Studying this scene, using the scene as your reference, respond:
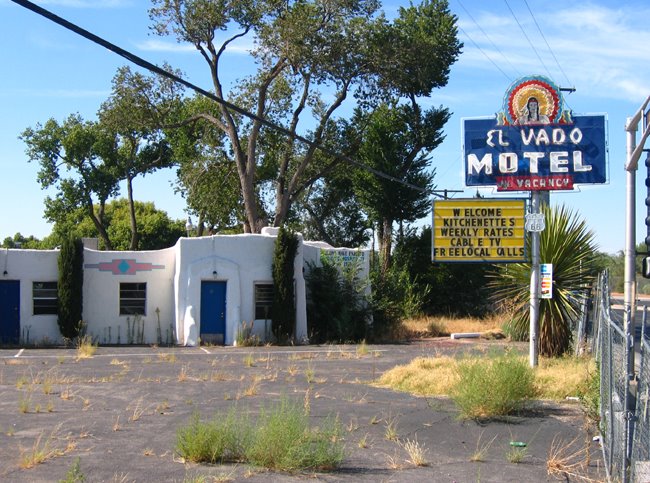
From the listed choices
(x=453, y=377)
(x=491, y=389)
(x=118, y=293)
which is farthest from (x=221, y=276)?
(x=491, y=389)

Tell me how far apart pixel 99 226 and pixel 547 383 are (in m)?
42.6

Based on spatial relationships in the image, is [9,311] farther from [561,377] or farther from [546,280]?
[561,377]

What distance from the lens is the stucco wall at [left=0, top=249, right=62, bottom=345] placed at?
26766 millimetres

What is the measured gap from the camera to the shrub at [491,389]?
12055 millimetres

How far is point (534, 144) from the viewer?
17.9 metres

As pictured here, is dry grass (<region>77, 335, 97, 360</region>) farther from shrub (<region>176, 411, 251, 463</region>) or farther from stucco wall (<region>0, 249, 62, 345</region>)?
shrub (<region>176, 411, 251, 463</region>)

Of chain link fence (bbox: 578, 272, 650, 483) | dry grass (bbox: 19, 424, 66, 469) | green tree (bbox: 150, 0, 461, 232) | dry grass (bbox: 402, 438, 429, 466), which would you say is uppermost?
Result: green tree (bbox: 150, 0, 461, 232)

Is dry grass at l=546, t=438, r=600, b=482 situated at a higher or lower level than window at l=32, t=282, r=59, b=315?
lower

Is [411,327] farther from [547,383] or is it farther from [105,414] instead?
[105,414]

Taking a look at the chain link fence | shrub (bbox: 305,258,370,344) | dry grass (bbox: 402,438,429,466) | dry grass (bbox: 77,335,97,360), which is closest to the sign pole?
dry grass (bbox: 402,438,429,466)

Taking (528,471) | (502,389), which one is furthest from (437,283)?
(528,471)

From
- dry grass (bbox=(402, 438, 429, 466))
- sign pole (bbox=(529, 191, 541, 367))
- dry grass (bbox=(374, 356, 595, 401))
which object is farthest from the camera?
sign pole (bbox=(529, 191, 541, 367))

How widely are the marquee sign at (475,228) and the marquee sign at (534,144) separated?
1.64ft

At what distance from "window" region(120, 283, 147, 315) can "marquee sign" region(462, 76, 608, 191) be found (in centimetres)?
1387
